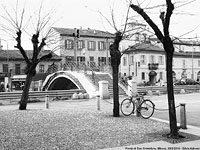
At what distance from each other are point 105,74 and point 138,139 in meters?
23.2

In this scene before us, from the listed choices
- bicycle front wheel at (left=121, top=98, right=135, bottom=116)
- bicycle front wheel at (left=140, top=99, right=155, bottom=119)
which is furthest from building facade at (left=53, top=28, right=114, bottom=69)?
bicycle front wheel at (left=140, top=99, right=155, bottom=119)

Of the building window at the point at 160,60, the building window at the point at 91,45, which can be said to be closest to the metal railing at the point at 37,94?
the building window at the point at 91,45

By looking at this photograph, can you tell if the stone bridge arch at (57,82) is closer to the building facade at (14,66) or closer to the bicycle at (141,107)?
the building facade at (14,66)

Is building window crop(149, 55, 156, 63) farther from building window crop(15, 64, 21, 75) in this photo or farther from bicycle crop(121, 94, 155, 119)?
bicycle crop(121, 94, 155, 119)

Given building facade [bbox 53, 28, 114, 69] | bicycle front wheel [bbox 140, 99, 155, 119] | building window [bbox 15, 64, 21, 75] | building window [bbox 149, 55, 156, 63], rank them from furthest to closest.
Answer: building facade [bbox 53, 28, 114, 69] → building window [bbox 149, 55, 156, 63] → building window [bbox 15, 64, 21, 75] → bicycle front wheel [bbox 140, 99, 155, 119]

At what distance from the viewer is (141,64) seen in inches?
2142

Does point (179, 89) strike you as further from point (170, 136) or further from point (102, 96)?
point (170, 136)

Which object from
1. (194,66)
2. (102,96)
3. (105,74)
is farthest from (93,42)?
(102,96)

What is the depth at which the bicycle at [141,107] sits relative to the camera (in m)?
10.9

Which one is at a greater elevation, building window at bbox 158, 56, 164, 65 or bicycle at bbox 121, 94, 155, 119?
building window at bbox 158, 56, 164, 65

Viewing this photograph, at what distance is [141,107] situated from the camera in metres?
11.2

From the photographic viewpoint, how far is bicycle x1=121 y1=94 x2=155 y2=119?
10938 millimetres

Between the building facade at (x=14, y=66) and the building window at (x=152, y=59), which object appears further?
the building window at (x=152, y=59)

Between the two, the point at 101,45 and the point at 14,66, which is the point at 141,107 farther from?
the point at 101,45
